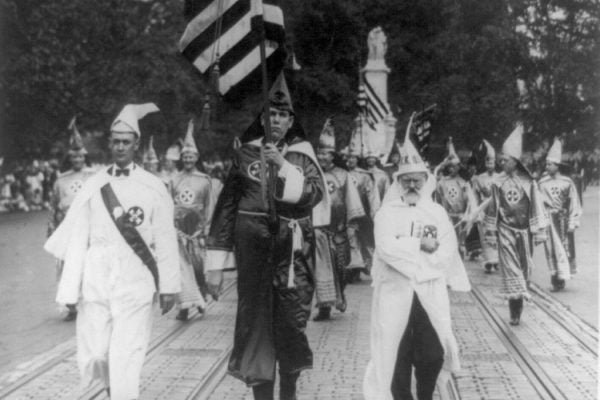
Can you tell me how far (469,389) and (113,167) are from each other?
10.5 feet

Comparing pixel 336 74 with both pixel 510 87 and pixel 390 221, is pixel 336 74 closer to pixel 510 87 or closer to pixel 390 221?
pixel 510 87

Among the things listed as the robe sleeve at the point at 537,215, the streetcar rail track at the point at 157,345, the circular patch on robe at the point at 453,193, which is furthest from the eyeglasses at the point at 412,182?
the circular patch on robe at the point at 453,193

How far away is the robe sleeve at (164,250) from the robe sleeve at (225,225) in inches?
11.7

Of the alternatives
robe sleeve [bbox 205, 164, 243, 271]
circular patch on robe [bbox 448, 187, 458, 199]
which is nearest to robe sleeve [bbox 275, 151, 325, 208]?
robe sleeve [bbox 205, 164, 243, 271]

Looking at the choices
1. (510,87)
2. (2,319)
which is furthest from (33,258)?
(510,87)

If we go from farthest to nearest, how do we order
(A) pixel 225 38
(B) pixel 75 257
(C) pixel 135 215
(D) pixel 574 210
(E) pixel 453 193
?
(E) pixel 453 193 → (D) pixel 574 210 → (A) pixel 225 38 → (C) pixel 135 215 → (B) pixel 75 257

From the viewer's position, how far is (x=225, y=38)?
24.9 ft

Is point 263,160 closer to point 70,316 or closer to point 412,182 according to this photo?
point 412,182

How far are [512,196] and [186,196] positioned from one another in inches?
150

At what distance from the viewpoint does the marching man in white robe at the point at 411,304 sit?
22.8ft

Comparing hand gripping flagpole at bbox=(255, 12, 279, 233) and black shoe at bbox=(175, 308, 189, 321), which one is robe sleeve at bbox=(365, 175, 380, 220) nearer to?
black shoe at bbox=(175, 308, 189, 321)

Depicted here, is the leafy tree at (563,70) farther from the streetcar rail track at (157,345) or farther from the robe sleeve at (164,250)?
the robe sleeve at (164,250)

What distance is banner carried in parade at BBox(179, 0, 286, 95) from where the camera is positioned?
7527 millimetres

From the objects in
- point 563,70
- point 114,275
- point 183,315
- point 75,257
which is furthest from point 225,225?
point 563,70
